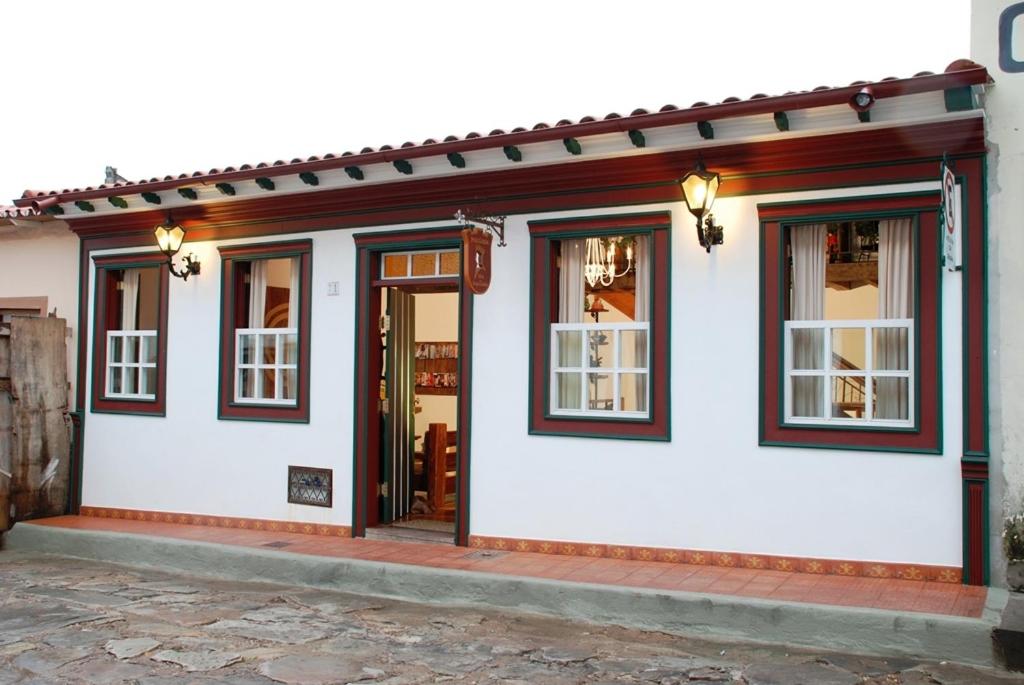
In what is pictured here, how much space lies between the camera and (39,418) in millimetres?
11164

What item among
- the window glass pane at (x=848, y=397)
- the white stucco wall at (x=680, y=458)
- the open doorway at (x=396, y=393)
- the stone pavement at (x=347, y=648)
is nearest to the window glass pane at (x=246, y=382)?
the white stucco wall at (x=680, y=458)

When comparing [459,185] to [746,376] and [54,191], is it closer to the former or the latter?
[746,376]

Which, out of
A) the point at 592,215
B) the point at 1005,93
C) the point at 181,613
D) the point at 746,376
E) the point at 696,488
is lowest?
the point at 181,613

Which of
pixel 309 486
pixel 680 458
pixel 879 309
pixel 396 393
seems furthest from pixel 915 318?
pixel 309 486

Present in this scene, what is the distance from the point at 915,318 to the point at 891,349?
0.31 m

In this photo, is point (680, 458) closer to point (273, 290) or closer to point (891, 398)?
point (891, 398)

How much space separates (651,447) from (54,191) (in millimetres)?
7491

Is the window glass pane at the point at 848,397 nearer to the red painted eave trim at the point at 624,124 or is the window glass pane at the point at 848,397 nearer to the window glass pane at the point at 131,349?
the red painted eave trim at the point at 624,124

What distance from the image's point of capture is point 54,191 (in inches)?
447

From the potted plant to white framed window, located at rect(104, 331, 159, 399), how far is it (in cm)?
867

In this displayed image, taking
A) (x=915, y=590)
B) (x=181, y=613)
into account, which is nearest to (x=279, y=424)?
(x=181, y=613)

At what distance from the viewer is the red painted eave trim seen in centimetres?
666

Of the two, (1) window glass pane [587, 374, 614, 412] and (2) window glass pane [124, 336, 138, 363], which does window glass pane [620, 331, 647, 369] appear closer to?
(1) window glass pane [587, 374, 614, 412]

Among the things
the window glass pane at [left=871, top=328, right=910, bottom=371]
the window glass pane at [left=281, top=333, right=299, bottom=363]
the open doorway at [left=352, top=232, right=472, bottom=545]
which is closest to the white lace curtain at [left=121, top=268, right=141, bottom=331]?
the window glass pane at [left=281, top=333, right=299, bottom=363]
